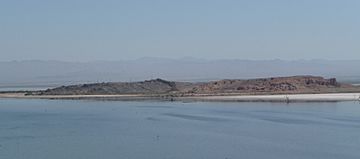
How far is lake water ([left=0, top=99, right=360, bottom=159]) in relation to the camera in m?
29.8

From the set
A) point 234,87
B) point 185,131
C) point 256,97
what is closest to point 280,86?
point 234,87

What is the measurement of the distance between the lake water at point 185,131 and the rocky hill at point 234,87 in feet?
52.6

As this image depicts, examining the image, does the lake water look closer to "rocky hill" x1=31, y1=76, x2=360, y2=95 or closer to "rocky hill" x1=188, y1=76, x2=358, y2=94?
"rocky hill" x1=188, y1=76, x2=358, y2=94

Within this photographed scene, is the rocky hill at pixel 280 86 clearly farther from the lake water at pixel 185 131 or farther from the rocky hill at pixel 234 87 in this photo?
the lake water at pixel 185 131

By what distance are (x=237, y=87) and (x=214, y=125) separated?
3690cm

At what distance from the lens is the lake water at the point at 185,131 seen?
2980 cm

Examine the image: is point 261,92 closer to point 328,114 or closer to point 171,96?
point 171,96

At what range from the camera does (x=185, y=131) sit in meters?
39.1

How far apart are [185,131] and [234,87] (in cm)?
4091

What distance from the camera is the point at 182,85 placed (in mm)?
90438

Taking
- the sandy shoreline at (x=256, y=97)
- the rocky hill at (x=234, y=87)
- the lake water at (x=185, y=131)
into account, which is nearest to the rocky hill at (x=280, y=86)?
the rocky hill at (x=234, y=87)

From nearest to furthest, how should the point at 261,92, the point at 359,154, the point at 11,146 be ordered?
the point at 359,154, the point at 11,146, the point at 261,92

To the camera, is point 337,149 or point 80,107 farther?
point 80,107

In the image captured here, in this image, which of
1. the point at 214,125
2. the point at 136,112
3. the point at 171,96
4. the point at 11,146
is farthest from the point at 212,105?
the point at 11,146
